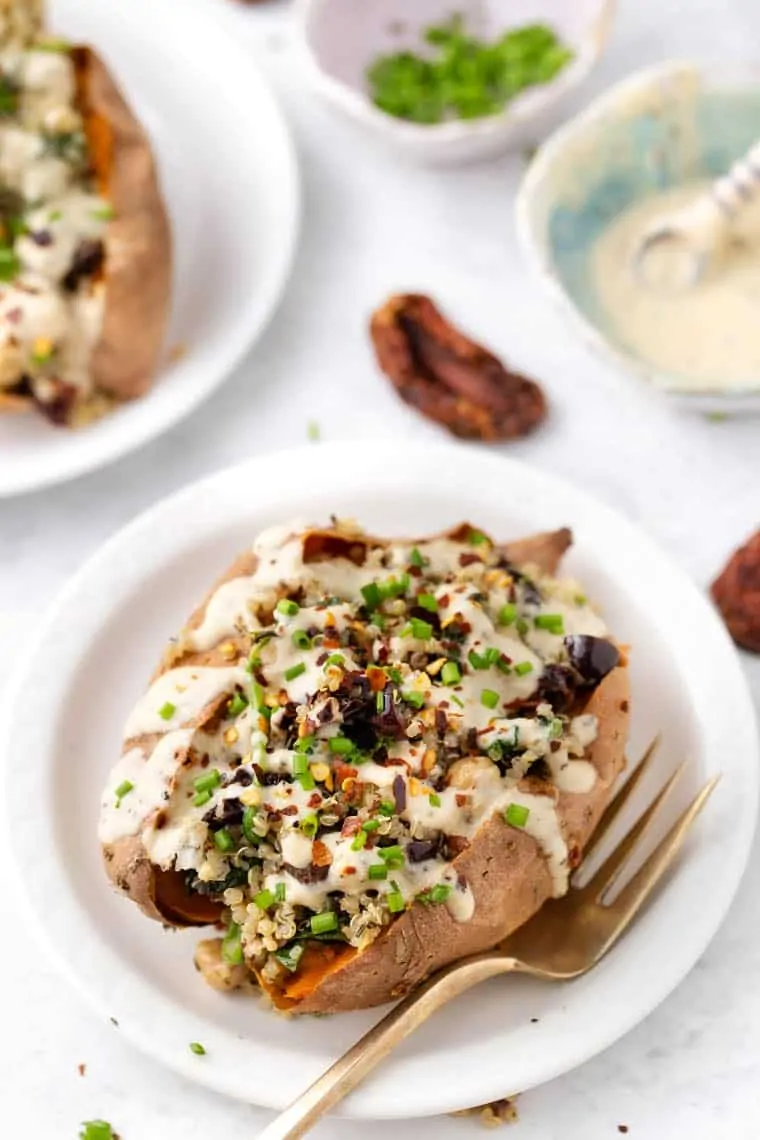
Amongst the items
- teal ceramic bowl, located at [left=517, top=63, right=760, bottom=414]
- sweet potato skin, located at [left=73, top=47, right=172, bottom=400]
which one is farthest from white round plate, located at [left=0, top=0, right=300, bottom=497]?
teal ceramic bowl, located at [left=517, top=63, right=760, bottom=414]

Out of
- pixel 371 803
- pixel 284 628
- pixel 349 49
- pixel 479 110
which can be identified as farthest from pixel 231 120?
pixel 371 803

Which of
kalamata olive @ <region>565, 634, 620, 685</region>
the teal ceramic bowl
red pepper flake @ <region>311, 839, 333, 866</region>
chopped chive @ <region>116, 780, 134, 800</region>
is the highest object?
the teal ceramic bowl

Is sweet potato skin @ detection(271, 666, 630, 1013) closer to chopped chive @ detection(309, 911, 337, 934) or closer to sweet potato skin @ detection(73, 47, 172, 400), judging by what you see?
chopped chive @ detection(309, 911, 337, 934)

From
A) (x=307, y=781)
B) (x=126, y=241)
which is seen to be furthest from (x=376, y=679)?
(x=126, y=241)

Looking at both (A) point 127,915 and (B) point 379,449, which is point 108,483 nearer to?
(B) point 379,449

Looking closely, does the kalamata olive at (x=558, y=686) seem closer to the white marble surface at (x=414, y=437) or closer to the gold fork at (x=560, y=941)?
the gold fork at (x=560, y=941)

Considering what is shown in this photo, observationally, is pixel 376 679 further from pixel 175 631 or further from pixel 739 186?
pixel 739 186

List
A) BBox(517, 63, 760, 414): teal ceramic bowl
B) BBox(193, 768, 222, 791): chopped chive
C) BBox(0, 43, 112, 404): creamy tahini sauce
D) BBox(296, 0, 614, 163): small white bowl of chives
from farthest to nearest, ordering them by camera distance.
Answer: BBox(296, 0, 614, 163): small white bowl of chives → BBox(517, 63, 760, 414): teal ceramic bowl → BBox(0, 43, 112, 404): creamy tahini sauce → BBox(193, 768, 222, 791): chopped chive

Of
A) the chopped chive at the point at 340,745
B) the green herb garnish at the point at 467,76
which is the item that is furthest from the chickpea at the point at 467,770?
the green herb garnish at the point at 467,76
